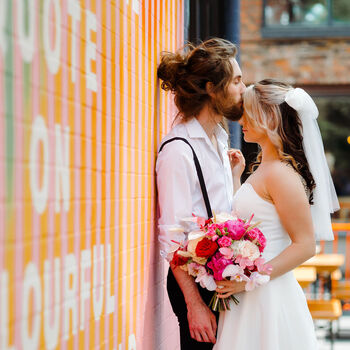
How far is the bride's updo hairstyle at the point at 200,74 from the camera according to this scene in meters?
3.59

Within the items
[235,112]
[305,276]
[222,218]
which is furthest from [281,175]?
[305,276]

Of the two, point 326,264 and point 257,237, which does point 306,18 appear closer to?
point 326,264

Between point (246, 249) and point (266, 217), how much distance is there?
1.12ft

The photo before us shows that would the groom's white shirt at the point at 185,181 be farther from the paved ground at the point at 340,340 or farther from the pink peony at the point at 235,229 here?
the paved ground at the point at 340,340

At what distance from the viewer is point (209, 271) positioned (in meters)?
3.20

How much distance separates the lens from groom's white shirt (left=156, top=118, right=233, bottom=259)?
3354 millimetres

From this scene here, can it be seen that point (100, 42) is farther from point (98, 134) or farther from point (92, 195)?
point (92, 195)

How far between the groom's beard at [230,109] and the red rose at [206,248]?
0.82 meters

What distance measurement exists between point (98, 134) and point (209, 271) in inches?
34.6

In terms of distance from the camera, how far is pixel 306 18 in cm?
1245

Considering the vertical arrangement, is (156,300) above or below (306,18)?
below

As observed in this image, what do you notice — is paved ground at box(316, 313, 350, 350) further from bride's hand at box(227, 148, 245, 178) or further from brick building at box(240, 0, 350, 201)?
bride's hand at box(227, 148, 245, 178)

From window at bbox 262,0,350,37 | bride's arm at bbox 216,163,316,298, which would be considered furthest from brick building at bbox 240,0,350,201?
bride's arm at bbox 216,163,316,298

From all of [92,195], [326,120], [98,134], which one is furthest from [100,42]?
[326,120]
